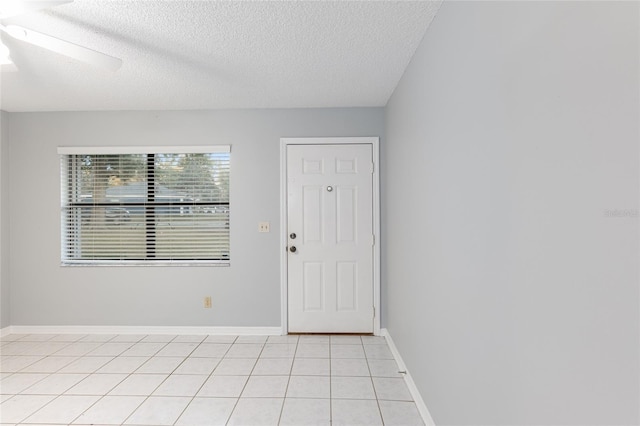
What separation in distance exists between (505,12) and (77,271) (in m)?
4.23

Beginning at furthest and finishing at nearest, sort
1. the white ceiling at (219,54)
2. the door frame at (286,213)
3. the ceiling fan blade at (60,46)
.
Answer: the door frame at (286,213), the white ceiling at (219,54), the ceiling fan blade at (60,46)

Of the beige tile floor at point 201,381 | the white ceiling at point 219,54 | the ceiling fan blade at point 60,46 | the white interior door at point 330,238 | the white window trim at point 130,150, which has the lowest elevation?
the beige tile floor at point 201,381

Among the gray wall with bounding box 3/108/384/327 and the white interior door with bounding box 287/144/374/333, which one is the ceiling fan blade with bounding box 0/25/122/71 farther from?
the white interior door with bounding box 287/144/374/333

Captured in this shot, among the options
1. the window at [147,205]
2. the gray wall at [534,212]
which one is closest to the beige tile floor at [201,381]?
the gray wall at [534,212]

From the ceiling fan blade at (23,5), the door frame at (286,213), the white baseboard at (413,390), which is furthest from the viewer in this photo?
the door frame at (286,213)

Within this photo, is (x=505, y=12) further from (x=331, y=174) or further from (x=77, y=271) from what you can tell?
(x=77, y=271)

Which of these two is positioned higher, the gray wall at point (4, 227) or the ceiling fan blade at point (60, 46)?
the ceiling fan blade at point (60, 46)

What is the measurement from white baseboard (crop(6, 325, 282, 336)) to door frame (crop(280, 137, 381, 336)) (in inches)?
11.4

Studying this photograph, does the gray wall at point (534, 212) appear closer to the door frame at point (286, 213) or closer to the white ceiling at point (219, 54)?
the white ceiling at point (219, 54)

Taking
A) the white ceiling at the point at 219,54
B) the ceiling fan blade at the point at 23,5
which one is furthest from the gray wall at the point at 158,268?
the ceiling fan blade at the point at 23,5

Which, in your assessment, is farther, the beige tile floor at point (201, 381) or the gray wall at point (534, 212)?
the beige tile floor at point (201, 381)

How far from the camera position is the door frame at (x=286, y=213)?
10.9ft

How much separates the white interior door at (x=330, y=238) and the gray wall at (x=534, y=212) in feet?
4.89

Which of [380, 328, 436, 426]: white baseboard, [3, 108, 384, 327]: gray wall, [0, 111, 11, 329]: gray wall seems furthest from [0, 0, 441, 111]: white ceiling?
[380, 328, 436, 426]: white baseboard
